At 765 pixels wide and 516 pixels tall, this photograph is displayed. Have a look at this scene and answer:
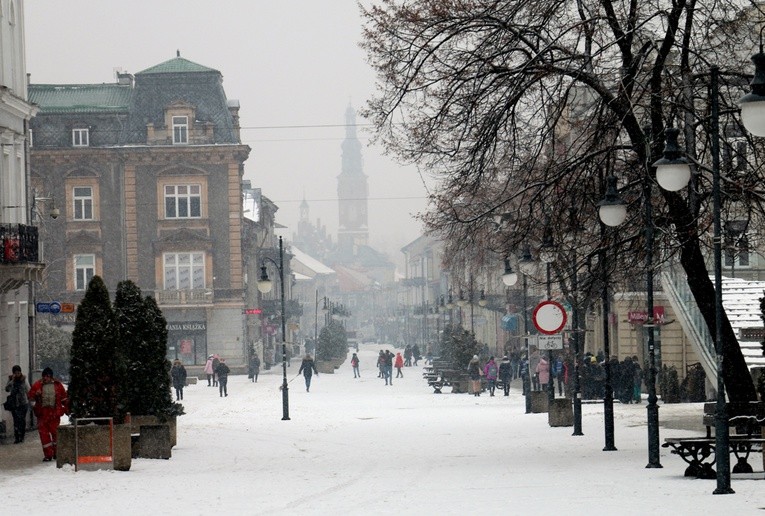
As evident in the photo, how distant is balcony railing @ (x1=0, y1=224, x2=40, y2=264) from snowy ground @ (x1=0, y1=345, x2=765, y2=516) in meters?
4.68

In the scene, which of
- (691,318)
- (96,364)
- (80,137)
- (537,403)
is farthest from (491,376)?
(80,137)

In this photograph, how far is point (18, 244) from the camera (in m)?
29.1

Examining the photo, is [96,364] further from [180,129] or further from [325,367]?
[325,367]

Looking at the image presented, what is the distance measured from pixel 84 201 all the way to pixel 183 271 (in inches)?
242

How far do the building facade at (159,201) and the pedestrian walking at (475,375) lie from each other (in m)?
26.3

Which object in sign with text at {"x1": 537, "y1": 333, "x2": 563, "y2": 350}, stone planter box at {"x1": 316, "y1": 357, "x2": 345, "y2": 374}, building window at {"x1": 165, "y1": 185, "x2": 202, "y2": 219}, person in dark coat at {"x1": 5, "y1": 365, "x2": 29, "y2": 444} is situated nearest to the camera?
person in dark coat at {"x1": 5, "y1": 365, "x2": 29, "y2": 444}

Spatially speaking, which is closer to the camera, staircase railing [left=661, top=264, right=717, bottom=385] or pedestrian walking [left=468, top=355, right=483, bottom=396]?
staircase railing [left=661, top=264, right=717, bottom=385]

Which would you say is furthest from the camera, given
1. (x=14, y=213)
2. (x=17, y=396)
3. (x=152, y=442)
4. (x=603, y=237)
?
(x=14, y=213)

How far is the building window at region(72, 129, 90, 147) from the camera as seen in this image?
253 feet

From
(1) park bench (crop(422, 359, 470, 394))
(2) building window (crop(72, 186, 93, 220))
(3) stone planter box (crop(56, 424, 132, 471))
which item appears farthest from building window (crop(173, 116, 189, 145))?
(3) stone planter box (crop(56, 424, 132, 471))

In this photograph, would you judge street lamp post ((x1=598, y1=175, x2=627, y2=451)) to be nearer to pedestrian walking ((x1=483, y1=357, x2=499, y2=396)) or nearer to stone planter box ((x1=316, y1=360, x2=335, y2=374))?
pedestrian walking ((x1=483, y1=357, x2=499, y2=396))

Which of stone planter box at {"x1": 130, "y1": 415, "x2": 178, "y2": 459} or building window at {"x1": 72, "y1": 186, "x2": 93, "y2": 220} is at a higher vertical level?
building window at {"x1": 72, "y1": 186, "x2": 93, "y2": 220}

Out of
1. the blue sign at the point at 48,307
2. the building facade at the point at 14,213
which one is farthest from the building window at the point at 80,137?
the blue sign at the point at 48,307

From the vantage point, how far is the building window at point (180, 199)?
77.1 m
